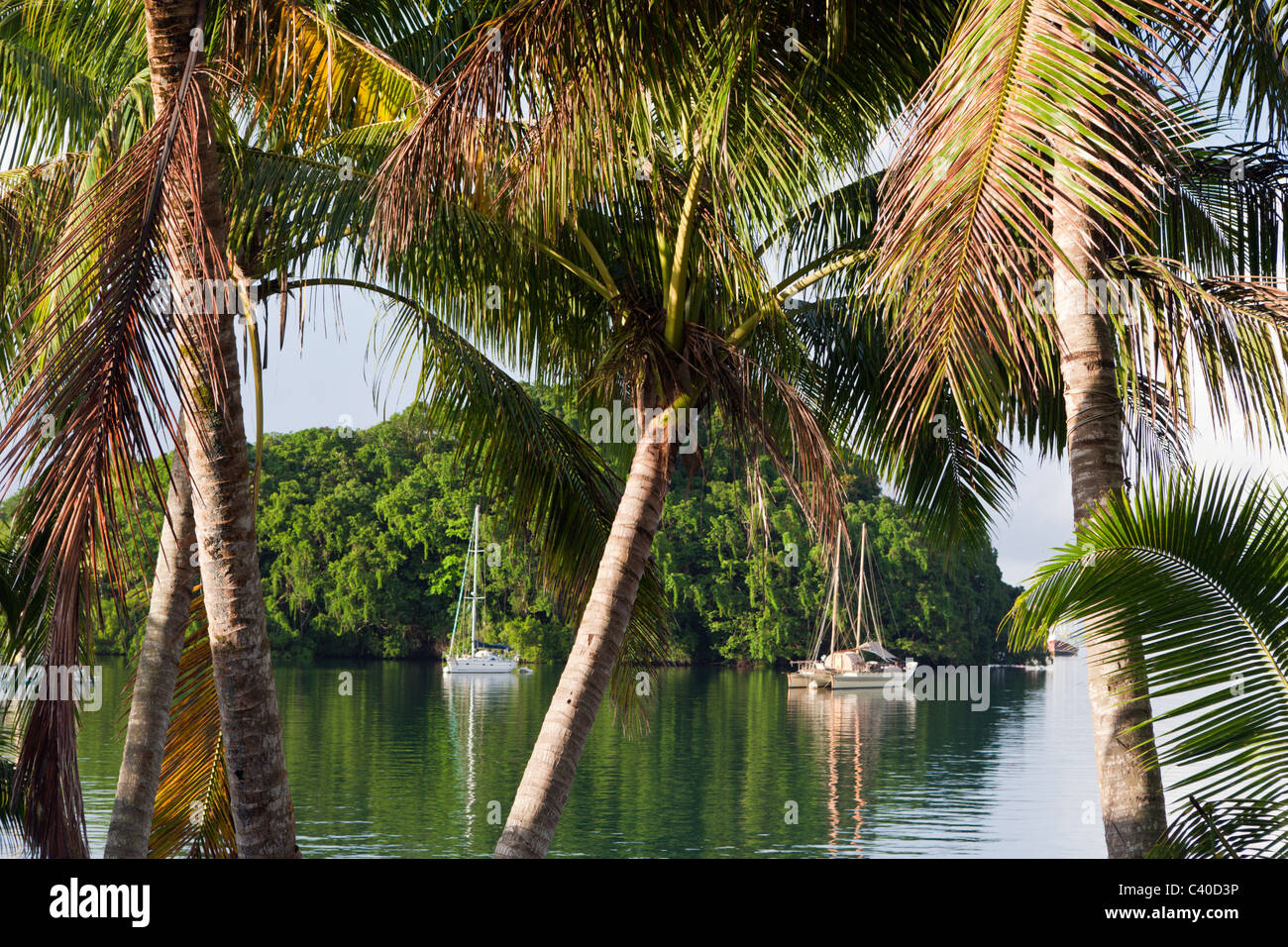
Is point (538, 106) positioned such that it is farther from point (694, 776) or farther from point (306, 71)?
point (694, 776)

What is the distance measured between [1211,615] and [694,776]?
34.4m

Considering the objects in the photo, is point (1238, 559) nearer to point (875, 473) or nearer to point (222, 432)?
point (222, 432)

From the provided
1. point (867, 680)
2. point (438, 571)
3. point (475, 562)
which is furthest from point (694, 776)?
point (867, 680)

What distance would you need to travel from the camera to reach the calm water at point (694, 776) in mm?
26906

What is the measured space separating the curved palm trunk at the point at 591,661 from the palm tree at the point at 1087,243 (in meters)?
1.89

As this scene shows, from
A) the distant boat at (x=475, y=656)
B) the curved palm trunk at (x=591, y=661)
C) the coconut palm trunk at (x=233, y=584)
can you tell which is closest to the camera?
the coconut palm trunk at (x=233, y=584)

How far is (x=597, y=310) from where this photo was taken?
→ 856 centimetres

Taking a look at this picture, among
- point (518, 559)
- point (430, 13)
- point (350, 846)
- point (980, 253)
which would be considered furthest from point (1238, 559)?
point (350, 846)

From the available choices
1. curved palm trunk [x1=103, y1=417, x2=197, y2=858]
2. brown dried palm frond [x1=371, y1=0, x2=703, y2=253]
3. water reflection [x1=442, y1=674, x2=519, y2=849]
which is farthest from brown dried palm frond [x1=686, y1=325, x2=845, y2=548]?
water reflection [x1=442, y1=674, x2=519, y2=849]

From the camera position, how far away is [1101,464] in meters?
5.44

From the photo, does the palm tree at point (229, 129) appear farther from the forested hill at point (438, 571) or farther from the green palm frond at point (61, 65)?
the forested hill at point (438, 571)

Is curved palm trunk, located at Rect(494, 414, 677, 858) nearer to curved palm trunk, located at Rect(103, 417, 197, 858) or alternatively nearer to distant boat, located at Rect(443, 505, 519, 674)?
curved palm trunk, located at Rect(103, 417, 197, 858)

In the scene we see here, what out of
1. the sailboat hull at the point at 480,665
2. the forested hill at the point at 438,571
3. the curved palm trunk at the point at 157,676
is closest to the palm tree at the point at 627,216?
the curved palm trunk at the point at 157,676
